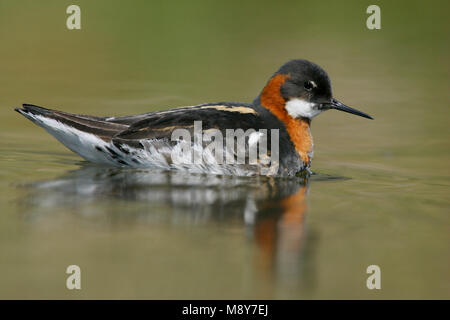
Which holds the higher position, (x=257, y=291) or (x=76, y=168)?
(x=76, y=168)

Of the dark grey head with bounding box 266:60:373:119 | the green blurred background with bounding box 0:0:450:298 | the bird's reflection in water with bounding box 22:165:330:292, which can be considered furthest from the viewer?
the dark grey head with bounding box 266:60:373:119

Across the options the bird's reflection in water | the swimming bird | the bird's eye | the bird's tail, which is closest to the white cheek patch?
the swimming bird

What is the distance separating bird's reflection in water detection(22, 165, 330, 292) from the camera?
20.7ft

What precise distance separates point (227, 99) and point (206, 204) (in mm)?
5478

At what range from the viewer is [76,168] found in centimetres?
935

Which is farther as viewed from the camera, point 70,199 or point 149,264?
point 70,199

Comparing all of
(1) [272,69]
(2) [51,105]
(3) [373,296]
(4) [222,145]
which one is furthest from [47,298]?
(1) [272,69]

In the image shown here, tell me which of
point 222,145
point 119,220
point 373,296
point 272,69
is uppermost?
point 272,69

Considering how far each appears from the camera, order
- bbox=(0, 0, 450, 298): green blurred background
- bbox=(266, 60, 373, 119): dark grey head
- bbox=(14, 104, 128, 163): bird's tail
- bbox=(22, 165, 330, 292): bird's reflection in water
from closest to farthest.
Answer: bbox=(0, 0, 450, 298): green blurred background, bbox=(22, 165, 330, 292): bird's reflection in water, bbox=(14, 104, 128, 163): bird's tail, bbox=(266, 60, 373, 119): dark grey head

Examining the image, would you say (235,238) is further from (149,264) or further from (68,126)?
(68,126)

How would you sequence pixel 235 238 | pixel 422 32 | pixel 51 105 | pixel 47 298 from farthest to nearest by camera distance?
pixel 422 32
pixel 51 105
pixel 235 238
pixel 47 298

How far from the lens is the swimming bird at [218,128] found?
9062mm

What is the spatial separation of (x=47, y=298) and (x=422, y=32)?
14614 mm

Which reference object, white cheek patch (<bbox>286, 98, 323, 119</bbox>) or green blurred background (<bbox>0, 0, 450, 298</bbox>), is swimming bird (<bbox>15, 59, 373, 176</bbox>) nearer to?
white cheek patch (<bbox>286, 98, 323, 119</bbox>)
